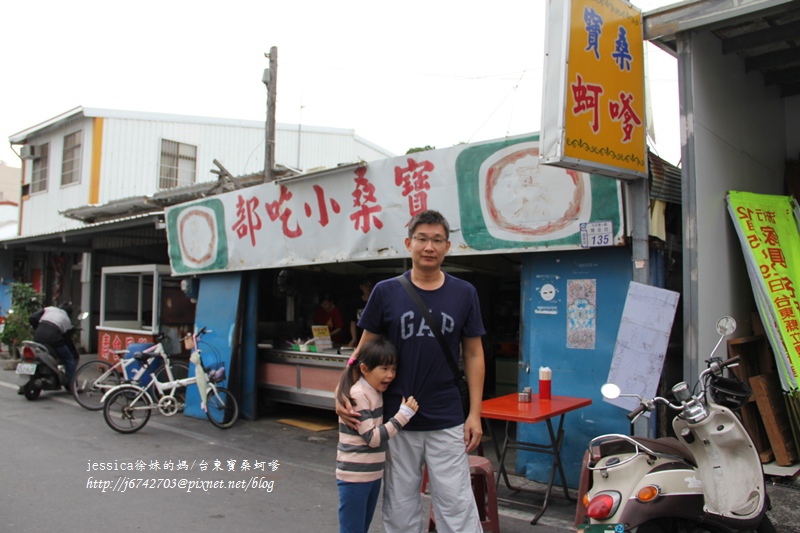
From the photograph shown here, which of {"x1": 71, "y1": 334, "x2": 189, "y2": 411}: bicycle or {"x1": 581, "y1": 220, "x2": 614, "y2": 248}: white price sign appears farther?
{"x1": 71, "y1": 334, "x2": 189, "y2": 411}: bicycle

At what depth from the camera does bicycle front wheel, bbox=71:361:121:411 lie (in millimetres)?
9492

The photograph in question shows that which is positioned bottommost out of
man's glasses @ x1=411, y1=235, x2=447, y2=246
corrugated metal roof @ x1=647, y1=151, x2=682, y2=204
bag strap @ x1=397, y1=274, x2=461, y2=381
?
bag strap @ x1=397, y1=274, x2=461, y2=381

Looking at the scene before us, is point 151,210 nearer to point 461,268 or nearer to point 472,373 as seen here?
point 461,268

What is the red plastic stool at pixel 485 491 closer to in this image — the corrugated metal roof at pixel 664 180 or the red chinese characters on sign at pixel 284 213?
the corrugated metal roof at pixel 664 180

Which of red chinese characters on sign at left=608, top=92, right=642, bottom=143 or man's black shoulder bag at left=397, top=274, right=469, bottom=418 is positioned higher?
red chinese characters on sign at left=608, top=92, right=642, bottom=143

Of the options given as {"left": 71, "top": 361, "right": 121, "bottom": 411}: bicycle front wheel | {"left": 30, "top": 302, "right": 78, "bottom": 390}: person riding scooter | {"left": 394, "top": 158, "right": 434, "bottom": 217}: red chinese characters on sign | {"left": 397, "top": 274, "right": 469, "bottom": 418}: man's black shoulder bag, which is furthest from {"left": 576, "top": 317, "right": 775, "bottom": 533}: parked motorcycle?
{"left": 30, "top": 302, "right": 78, "bottom": 390}: person riding scooter

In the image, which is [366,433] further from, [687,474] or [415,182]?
[415,182]

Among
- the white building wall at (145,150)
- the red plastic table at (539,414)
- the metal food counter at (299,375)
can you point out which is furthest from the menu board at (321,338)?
the white building wall at (145,150)

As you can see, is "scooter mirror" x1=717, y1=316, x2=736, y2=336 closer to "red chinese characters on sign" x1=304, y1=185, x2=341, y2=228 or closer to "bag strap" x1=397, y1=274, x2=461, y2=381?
"bag strap" x1=397, y1=274, x2=461, y2=381

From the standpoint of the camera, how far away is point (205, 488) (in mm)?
5699

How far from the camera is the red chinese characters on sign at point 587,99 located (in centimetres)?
454

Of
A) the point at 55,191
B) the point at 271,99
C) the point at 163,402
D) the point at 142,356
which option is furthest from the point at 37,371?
the point at 55,191

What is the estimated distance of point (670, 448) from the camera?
12.0 feet

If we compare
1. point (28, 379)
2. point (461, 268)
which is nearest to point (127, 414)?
point (28, 379)
